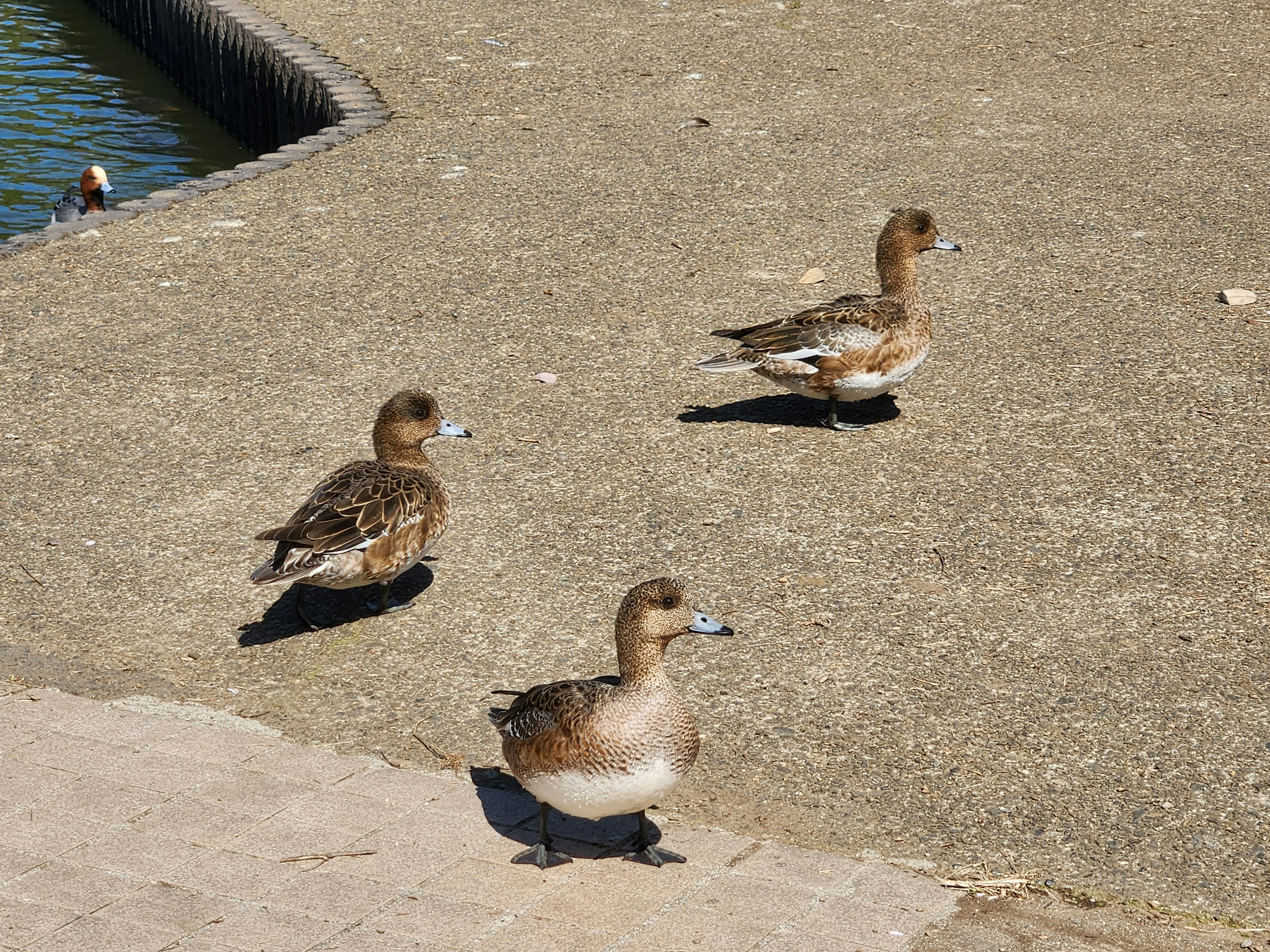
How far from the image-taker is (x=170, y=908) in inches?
169

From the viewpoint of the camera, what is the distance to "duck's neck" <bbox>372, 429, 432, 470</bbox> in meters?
6.53

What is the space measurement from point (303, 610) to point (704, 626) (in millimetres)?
2318

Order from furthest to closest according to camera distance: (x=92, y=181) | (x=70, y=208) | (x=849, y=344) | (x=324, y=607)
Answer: (x=92, y=181) < (x=70, y=208) < (x=849, y=344) < (x=324, y=607)

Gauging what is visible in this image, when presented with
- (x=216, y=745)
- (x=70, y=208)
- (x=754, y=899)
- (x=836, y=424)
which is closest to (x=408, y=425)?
(x=216, y=745)

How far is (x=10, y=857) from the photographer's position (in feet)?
14.9

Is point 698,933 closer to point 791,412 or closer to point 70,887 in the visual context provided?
point 70,887

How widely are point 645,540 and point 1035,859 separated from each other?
2645 millimetres

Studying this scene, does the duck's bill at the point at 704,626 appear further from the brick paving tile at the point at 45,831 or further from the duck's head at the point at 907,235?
the duck's head at the point at 907,235

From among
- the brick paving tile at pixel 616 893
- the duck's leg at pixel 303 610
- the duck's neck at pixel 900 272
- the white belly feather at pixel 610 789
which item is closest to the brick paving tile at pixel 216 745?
the duck's leg at pixel 303 610

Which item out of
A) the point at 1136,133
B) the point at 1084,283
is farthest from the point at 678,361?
the point at 1136,133

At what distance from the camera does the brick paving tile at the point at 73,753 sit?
5066 mm

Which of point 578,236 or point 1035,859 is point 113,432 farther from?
point 1035,859

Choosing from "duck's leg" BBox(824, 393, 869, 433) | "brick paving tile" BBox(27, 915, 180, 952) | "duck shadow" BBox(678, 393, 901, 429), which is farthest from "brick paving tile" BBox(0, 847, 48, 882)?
"duck's leg" BBox(824, 393, 869, 433)

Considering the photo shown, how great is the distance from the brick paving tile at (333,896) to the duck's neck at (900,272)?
491 centimetres
